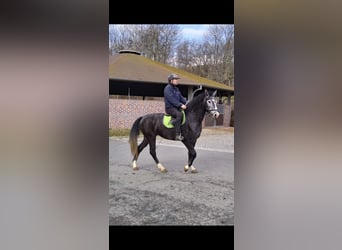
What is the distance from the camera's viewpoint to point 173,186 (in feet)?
9.46

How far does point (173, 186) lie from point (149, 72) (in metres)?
1.19

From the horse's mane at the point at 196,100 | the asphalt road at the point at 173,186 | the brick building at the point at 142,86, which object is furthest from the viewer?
the horse's mane at the point at 196,100

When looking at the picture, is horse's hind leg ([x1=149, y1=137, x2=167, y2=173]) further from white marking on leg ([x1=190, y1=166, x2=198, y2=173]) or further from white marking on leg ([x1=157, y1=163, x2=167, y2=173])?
white marking on leg ([x1=190, y1=166, x2=198, y2=173])

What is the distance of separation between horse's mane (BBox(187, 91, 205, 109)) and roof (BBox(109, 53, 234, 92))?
0.11 m

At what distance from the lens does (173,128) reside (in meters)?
2.98

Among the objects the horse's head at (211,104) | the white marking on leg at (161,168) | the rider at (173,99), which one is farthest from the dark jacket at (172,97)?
the white marking on leg at (161,168)

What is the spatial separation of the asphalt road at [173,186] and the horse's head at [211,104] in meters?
0.24

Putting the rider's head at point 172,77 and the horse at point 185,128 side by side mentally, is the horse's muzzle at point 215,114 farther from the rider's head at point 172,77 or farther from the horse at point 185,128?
the rider's head at point 172,77

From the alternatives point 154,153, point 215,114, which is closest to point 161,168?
point 154,153

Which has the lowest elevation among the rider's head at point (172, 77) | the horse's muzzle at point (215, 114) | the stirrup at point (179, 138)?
the stirrup at point (179, 138)

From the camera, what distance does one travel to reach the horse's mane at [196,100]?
9.66 ft

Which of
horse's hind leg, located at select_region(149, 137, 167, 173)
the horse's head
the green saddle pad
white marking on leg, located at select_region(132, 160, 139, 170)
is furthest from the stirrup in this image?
white marking on leg, located at select_region(132, 160, 139, 170)
